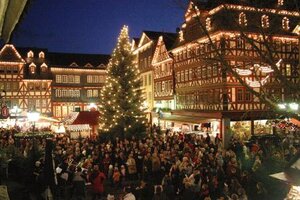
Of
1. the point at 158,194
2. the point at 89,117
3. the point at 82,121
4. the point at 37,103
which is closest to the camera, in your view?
the point at 158,194

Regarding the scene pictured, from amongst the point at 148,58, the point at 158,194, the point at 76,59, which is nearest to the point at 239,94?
the point at 148,58

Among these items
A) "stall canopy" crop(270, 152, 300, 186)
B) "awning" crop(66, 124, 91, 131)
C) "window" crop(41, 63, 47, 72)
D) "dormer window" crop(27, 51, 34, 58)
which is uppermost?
"dormer window" crop(27, 51, 34, 58)

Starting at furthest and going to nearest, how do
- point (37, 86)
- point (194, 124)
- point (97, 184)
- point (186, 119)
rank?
point (37, 86)
point (186, 119)
point (194, 124)
point (97, 184)

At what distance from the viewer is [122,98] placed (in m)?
27.8

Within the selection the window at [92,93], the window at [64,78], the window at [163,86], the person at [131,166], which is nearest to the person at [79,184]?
the person at [131,166]

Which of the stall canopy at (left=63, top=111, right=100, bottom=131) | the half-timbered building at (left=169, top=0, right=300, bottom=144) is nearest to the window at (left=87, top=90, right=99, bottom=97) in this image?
the half-timbered building at (left=169, top=0, right=300, bottom=144)

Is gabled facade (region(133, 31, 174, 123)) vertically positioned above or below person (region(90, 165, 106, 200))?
above

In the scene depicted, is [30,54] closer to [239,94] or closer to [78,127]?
[78,127]

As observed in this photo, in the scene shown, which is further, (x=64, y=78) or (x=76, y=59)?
(x=76, y=59)

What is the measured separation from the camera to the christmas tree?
89.5 ft

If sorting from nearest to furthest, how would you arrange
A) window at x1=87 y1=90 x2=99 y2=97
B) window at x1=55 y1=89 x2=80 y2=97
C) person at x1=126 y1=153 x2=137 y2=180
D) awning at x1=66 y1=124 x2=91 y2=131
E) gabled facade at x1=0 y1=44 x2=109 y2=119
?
1. person at x1=126 y1=153 x2=137 y2=180
2. awning at x1=66 y1=124 x2=91 y2=131
3. gabled facade at x1=0 y1=44 x2=109 y2=119
4. window at x1=55 y1=89 x2=80 y2=97
5. window at x1=87 y1=90 x2=99 y2=97

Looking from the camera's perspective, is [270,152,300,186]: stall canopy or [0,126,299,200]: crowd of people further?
[0,126,299,200]: crowd of people

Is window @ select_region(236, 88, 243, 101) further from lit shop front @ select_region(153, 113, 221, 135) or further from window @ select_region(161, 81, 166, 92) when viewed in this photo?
window @ select_region(161, 81, 166, 92)

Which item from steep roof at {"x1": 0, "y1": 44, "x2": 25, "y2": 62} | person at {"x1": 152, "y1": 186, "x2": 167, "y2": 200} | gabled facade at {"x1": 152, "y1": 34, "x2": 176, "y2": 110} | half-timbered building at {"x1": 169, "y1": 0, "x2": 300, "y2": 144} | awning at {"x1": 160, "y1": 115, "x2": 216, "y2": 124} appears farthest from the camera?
steep roof at {"x1": 0, "y1": 44, "x2": 25, "y2": 62}
